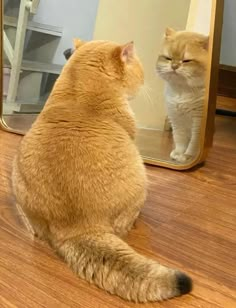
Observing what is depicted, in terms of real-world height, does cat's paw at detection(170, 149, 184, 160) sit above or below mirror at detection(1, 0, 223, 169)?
below

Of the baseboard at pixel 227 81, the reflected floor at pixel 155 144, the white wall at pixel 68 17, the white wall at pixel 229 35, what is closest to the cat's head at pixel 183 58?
the reflected floor at pixel 155 144

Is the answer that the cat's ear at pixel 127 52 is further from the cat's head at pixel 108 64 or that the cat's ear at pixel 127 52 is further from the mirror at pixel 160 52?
the mirror at pixel 160 52

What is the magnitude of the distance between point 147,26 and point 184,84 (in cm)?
24

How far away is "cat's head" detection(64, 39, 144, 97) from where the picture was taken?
887mm

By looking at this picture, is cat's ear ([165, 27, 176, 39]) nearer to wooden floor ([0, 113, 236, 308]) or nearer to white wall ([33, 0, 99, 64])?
white wall ([33, 0, 99, 64])

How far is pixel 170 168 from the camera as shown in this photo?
1348 millimetres

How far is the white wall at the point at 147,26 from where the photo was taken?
1.30 metres

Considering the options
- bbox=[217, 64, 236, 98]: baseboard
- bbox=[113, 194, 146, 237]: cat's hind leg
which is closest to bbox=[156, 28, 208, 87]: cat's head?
bbox=[113, 194, 146, 237]: cat's hind leg

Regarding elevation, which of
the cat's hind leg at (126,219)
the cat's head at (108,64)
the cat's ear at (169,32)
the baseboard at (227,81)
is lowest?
the cat's hind leg at (126,219)

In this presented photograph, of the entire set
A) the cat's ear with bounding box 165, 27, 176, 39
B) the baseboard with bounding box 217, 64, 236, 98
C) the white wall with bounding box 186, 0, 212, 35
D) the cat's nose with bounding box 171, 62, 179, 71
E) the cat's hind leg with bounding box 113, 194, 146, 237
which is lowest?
the cat's hind leg with bounding box 113, 194, 146, 237

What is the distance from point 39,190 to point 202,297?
1.20 feet

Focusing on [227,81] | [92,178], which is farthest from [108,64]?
[227,81]

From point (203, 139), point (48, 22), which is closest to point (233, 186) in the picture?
point (203, 139)

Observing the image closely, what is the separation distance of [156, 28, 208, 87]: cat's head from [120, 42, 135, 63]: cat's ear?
0.35 meters
